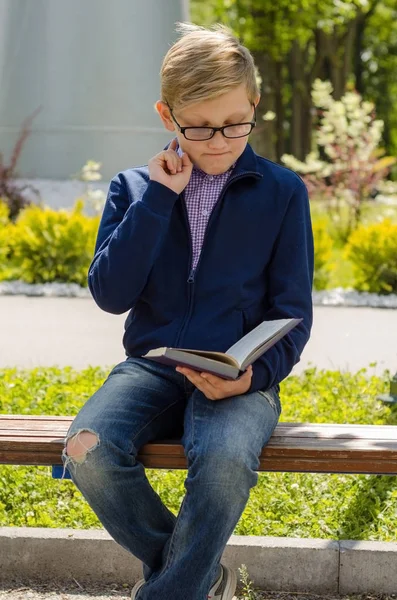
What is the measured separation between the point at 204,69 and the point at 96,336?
4201 mm

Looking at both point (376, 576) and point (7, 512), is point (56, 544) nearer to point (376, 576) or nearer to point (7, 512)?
point (7, 512)

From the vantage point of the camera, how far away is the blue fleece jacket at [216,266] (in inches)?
120

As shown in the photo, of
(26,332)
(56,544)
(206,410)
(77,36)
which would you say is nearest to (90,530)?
(56,544)

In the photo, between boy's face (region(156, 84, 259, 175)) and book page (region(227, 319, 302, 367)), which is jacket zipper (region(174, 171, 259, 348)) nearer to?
boy's face (region(156, 84, 259, 175))

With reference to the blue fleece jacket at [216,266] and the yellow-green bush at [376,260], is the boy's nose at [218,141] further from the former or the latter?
the yellow-green bush at [376,260]

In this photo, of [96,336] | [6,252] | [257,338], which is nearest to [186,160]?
[257,338]

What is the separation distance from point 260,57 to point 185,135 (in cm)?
2269

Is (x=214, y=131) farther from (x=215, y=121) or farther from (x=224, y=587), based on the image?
(x=224, y=587)

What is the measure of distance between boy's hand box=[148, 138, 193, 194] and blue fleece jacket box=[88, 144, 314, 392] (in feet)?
0.09

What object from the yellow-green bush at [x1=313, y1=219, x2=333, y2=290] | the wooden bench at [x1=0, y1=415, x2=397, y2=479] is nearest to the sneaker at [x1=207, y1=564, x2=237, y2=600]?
the wooden bench at [x1=0, y1=415, x2=397, y2=479]

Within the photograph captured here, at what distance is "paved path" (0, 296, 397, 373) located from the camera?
6324mm

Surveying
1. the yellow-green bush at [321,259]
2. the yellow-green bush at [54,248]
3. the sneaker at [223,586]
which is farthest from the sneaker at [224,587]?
the yellow-green bush at [54,248]

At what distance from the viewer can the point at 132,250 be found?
3.01 m

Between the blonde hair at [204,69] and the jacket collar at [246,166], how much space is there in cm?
21
